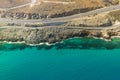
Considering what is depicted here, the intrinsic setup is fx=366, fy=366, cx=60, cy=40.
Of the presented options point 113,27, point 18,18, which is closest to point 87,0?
point 113,27

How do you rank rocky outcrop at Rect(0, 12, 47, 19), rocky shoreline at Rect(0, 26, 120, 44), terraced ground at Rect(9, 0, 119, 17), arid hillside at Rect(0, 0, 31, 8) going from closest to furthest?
rocky shoreline at Rect(0, 26, 120, 44) < rocky outcrop at Rect(0, 12, 47, 19) < terraced ground at Rect(9, 0, 119, 17) < arid hillside at Rect(0, 0, 31, 8)

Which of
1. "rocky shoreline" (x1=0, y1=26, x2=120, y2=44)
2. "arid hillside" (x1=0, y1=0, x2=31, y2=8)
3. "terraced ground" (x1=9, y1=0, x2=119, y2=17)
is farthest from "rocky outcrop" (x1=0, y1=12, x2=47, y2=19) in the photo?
"rocky shoreline" (x1=0, y1=26, x2=120, y2=44)

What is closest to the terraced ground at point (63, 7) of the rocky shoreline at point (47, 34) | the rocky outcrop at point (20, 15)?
the rocky outcrop at point (20, 15)

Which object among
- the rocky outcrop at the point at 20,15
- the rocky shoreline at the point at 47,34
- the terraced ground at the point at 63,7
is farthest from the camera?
the terraced ground at the point at 63,7

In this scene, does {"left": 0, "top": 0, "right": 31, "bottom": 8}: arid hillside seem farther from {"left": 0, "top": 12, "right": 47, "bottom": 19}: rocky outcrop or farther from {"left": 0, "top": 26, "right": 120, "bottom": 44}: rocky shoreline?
{"left": 0, "top": 26, "right": 120, "bottom": 44}: rocky shoreline

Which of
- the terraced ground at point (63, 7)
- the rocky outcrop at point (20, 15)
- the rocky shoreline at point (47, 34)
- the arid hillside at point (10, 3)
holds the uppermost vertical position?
the arid hillside at point (10, 3)

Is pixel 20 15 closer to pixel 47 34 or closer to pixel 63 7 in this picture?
pixel 47 34

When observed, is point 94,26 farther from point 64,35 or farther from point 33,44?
point 33,44

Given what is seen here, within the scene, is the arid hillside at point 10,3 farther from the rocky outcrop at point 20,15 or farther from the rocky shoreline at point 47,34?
the rocky shoreline at point 47,34

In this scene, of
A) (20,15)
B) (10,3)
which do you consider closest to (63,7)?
(20,15)
